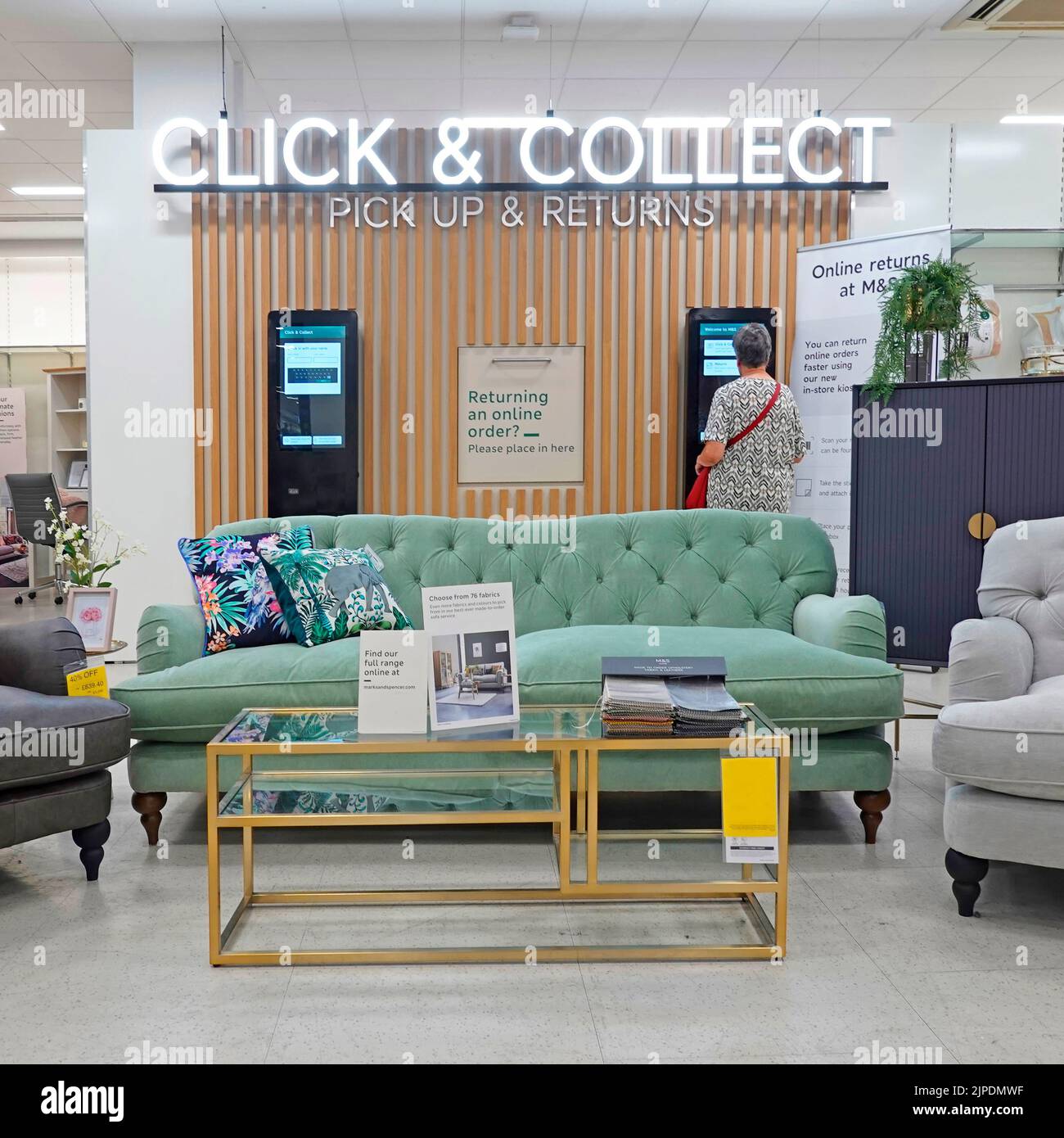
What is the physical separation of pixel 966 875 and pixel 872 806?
504mm

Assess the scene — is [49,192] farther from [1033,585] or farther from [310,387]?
[1033,585]

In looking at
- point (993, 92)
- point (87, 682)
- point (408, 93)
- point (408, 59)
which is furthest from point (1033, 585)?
point (408, 93)

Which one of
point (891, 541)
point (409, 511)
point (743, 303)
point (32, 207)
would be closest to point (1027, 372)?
point (743, 303)

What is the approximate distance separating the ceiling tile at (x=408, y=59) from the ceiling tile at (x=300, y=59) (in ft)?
0.29

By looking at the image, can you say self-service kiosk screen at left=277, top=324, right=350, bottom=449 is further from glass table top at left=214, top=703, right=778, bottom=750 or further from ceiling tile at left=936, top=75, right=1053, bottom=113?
ceiling tile at left=936, top=75, right=1053, bottom=113

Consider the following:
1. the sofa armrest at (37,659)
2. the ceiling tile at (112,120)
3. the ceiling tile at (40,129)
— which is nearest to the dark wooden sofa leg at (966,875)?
the sofa armrest at (37,659)

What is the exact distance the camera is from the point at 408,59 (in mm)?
6406

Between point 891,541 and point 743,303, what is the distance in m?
2.63

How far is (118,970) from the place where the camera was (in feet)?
7.02

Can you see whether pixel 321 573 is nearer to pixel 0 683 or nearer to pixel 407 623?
pixel 407 623

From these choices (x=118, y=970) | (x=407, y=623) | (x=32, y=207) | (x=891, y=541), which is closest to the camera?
(x=118, y=970)

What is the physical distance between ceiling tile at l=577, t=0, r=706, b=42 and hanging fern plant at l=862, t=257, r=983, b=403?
8.84 feet

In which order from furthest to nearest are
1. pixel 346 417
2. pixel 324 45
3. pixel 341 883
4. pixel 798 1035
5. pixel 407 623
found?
1. pixel 324 45
2. pixel 346 417
3. pixel 407 623
4. pixel 341 883
5. pixel 798 1035

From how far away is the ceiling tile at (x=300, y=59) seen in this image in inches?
242
